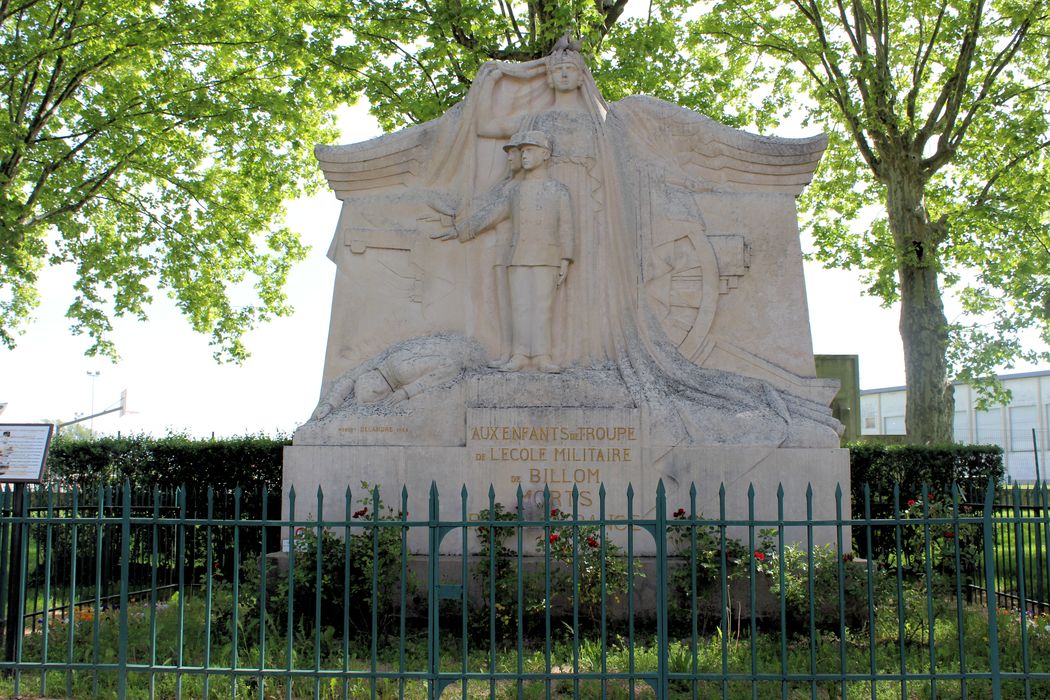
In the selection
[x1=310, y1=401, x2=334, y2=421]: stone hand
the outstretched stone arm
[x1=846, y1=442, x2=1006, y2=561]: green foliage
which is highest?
the outstretched stone arm

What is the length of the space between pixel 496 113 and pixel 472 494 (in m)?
3.30

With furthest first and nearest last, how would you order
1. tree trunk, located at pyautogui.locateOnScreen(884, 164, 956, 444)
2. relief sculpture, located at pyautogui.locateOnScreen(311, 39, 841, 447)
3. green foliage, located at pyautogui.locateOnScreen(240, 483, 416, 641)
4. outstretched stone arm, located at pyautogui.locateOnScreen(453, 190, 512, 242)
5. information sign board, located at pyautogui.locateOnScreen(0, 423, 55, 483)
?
tree trunk, located at pyautogui.locateOnScreen(884, 164, 956, 444), outstretched stone arm, located at pyautogui.locateOnScreen(453, 190, 512, 242), relief sculpture, located at pyautogui.locateOnScreen(311, 39, 841, 447), green foliage, located at pyautogui.locateOnScreen(240, 483, 416, 641), information sign board, located at pyautogui.locateOnScreen(0, 423, 55, 483)

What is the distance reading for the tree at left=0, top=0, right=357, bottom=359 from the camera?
561 inches

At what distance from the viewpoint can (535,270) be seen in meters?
7.98

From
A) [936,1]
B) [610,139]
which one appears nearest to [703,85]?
[936,1]

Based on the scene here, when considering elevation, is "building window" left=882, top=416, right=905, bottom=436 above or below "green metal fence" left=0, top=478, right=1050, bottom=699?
above

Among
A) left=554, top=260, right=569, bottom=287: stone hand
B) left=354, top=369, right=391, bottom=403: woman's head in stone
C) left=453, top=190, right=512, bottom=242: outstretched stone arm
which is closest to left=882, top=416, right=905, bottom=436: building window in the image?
left=554, top=260, right=569, bottom=287: stone hand

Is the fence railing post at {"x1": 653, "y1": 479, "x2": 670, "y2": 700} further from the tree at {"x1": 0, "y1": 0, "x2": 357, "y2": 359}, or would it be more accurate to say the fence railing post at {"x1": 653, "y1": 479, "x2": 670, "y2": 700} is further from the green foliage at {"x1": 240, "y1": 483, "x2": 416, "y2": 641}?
the tree at {"x1": 0, "y1": 0, "x2": 357, "y2": 359}

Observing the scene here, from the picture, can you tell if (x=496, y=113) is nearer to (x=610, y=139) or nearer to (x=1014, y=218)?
(x=610, y=139)

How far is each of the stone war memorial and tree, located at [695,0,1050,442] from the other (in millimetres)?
7250

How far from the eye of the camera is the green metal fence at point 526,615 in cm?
503

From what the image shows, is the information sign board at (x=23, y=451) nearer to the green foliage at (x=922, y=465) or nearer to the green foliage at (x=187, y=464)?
the green foliage at (x=187, y=464)

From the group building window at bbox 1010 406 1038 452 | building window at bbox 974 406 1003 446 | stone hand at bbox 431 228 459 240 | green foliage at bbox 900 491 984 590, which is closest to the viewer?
green foliage at bbox 900 491 984 590

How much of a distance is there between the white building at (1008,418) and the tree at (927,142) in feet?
65.5
